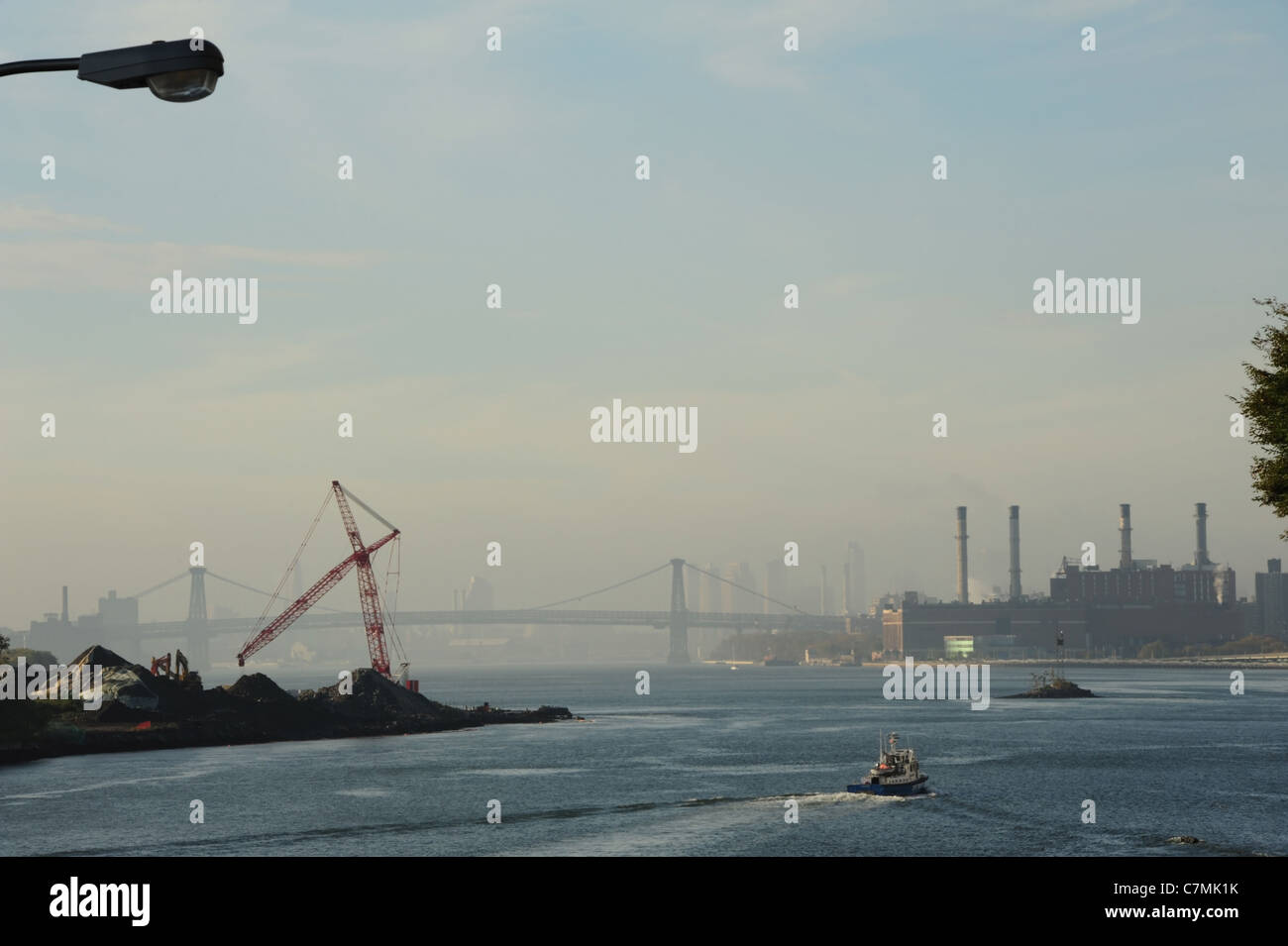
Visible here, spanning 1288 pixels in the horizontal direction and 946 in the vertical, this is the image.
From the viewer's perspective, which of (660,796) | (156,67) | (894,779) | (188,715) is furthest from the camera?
(188,715)

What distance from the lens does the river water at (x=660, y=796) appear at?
7306 centimetres

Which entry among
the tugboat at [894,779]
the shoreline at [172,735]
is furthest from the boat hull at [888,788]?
the shoreline at [172,735]

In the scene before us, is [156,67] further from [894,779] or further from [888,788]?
[894,779]

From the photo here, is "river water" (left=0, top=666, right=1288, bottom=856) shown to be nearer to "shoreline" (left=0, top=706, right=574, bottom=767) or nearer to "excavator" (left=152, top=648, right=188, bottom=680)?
"shoreline" (left=0, top=706, right=574, bottom=767)

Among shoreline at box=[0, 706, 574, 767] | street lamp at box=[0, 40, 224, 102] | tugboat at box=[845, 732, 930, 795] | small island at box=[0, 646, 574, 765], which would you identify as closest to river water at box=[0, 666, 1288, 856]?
tugboat at box=[845, 732, 930, 795]

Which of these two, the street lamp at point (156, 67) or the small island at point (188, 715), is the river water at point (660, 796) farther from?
the street lamp at point (156, 67)

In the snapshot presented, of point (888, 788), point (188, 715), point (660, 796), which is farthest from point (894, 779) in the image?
point (188, 715)

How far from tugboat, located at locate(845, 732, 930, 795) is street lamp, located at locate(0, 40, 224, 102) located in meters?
85.1

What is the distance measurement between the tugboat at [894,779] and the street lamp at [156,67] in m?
85.1

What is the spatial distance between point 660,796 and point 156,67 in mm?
84357

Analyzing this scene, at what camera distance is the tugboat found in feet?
299

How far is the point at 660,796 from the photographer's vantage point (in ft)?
297
